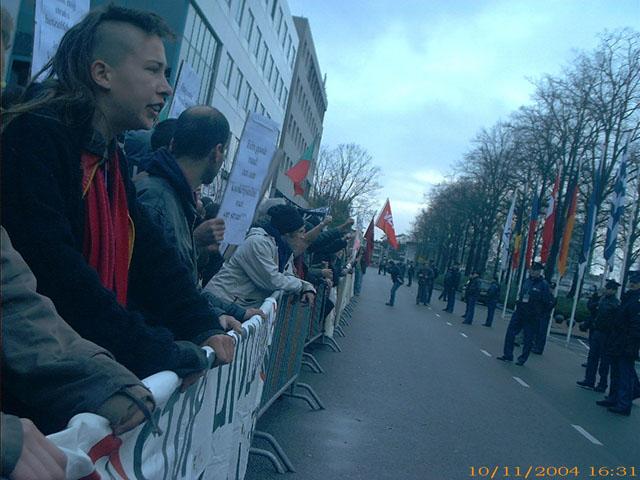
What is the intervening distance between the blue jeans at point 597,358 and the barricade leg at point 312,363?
16.8 ft

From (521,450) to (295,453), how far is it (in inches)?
95.7

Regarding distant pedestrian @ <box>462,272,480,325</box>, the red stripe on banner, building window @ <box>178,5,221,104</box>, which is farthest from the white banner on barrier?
distant pedestrian @ <box>462,272,480,325</box>

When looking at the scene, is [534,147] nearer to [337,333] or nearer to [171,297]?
[337,333]

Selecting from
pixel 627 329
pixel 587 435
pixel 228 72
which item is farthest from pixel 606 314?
pixel 228 72

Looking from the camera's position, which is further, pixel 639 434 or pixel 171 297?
pixel 639 434

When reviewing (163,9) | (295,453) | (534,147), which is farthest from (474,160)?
(295,453)

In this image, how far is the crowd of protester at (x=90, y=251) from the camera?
163cm

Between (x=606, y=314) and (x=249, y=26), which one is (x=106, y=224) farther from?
(x=249, y=26)

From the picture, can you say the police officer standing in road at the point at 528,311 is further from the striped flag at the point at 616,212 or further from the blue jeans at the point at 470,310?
the blue jeans at the point at 470,310

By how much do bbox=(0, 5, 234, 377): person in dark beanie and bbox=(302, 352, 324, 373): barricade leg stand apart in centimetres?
758

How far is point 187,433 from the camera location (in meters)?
2.63

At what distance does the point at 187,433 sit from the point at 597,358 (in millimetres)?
11829

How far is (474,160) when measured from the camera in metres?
57.0

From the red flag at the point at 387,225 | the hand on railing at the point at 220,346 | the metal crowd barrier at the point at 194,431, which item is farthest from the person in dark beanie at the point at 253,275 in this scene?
the red flag at the point at 387,225
